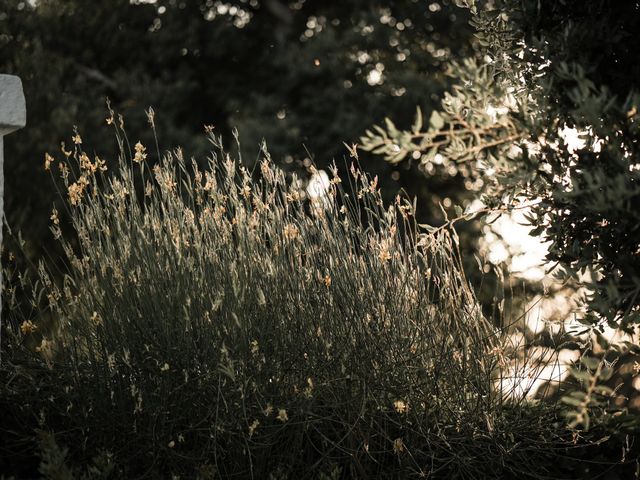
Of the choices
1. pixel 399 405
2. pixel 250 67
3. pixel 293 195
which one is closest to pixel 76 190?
pixel 293 195

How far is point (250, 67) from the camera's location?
12211mm

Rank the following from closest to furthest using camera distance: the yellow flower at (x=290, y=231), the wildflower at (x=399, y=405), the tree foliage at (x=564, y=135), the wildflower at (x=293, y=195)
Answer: the tree foliage at (x=564, y=135), the wildflower at (x=399, y=405), the yellow flower at (x=290, y=231), the wildflower at (x=293, y=195)

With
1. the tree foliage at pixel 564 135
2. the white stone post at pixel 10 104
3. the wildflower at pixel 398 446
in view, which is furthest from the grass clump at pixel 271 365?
the tree foliage at pixel 564 135

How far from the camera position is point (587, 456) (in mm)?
3717

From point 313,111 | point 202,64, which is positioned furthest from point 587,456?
point 202,64

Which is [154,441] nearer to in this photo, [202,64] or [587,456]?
[587,456]

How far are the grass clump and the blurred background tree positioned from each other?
20.8 feet

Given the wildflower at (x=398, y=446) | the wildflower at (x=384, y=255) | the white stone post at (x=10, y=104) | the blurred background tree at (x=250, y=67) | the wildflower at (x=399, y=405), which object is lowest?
the blurred background tree at (x=250, y=67)

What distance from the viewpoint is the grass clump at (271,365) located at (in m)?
3.25

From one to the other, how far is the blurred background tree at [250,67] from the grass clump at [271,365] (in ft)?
20.8

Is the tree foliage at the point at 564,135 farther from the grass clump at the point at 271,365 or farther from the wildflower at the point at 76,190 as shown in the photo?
the wildflower at the point at 76,190

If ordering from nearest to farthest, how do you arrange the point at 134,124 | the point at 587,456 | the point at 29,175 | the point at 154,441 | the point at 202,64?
1. the point at 154,441
2. the point at 587,456
3. the point at 29,175
4. the point at 134,124
5. the point at 202,64

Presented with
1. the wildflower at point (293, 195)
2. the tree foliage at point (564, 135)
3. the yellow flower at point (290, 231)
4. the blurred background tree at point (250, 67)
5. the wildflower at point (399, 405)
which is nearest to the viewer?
the tree foliage at point (564, 135)

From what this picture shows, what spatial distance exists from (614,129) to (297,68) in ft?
29.0
